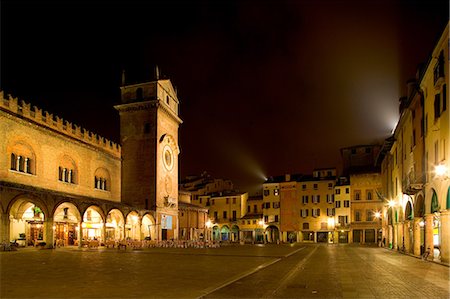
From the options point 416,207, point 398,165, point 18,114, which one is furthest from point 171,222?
point 416,207

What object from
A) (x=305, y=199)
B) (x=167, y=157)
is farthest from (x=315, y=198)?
(x=167, y=157)

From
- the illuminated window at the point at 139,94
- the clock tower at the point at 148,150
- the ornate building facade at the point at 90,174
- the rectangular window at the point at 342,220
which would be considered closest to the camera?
the ornate building facade at the point at 90,174

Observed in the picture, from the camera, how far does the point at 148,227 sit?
52.0 meters

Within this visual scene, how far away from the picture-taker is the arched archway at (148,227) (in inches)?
2006

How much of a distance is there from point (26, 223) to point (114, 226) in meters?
11.5

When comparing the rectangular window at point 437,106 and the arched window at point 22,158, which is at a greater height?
the rectangular window at point 437,106

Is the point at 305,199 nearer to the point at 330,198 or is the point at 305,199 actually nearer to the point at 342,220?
the point at 330,198

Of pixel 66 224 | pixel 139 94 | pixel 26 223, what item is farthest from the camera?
pixel 139 94

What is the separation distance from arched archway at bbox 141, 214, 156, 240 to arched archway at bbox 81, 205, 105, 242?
7154 mm

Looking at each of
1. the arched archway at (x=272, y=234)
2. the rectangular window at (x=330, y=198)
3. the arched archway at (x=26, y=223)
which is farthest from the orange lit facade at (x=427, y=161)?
the arched archway at (x=272, y=234)

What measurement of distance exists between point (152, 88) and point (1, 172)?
2447 cm

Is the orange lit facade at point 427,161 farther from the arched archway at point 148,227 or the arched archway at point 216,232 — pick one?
the arched archway at point 216,232

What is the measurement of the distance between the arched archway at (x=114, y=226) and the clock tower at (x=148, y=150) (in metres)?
4.11

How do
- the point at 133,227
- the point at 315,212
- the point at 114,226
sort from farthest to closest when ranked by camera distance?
the point at 315,212 → the point at 133,227 → the point at 114,226
